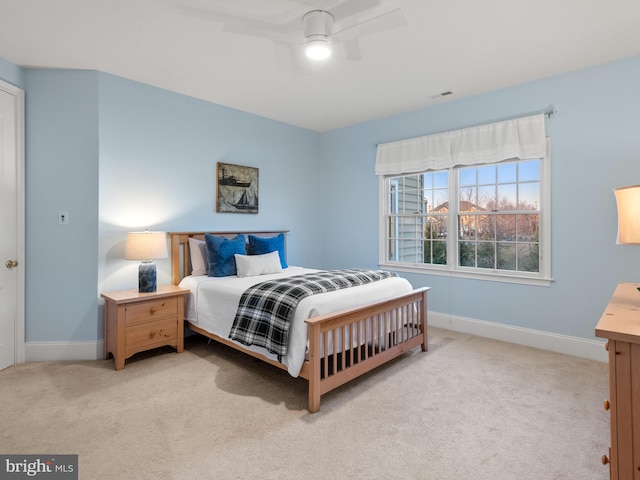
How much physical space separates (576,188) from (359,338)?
2482 mm

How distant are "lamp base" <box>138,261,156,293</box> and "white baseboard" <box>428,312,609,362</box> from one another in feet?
10.2

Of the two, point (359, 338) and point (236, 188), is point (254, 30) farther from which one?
point (359, 338)

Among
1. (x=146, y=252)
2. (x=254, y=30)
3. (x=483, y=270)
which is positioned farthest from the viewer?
(x=483, y=270)

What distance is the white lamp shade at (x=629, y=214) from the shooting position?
156 cm

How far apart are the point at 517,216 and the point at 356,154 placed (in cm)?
224

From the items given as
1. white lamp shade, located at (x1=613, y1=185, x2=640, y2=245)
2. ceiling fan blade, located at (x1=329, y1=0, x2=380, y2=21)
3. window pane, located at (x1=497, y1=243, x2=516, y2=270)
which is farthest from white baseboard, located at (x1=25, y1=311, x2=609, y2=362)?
ceiling fan blade, located at (x1=329, y1=0, x2=380, y2=21)

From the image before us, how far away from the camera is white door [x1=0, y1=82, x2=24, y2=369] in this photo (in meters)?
2.96

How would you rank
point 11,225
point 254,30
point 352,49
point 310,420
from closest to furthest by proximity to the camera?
1. point 310,420
2. point 254,30
3. point 352,49
4. point 11,225

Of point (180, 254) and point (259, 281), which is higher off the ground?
point (180, 254)

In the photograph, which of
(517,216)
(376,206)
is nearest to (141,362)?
(376,206)

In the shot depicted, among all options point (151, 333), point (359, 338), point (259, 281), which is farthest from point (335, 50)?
point (151, 333)

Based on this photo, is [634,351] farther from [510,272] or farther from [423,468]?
[510,272]

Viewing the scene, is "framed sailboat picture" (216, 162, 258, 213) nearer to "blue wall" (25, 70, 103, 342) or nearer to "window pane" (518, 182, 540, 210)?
"blue wall" (25, 70, 103, 342)

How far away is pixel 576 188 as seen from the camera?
10.6 ft
